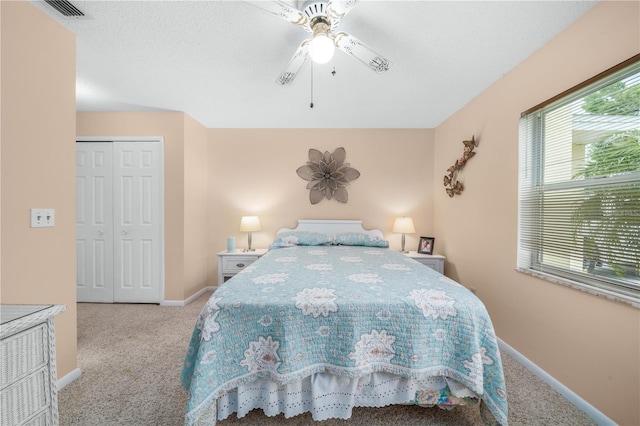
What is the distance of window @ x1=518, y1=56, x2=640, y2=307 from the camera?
138 centimetres

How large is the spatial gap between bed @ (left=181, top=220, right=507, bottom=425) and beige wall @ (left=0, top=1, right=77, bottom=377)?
1.08 meters

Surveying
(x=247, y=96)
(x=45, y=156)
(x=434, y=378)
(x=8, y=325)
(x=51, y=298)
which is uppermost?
(x=247, y=96)

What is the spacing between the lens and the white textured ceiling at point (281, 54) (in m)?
1.61

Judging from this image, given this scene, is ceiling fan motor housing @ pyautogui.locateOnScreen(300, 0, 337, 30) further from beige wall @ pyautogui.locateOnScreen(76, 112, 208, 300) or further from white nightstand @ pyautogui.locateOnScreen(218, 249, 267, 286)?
white nightstand @ pyautogui.locateOnScreen(218, 249, 267, 286)

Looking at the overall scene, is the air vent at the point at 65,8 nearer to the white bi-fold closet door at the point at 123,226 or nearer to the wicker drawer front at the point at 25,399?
the white bi-fold closet door at the point at 123,226

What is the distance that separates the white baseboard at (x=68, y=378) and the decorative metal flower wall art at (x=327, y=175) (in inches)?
112

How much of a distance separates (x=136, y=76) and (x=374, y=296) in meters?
2.80

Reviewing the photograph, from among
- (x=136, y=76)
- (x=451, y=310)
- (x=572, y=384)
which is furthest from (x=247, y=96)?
(x=572, y=384)

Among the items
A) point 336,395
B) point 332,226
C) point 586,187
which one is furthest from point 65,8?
point 586,187

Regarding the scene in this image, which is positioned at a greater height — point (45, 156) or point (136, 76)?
point (136, 76)

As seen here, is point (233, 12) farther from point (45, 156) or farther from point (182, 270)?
point (182, 270)

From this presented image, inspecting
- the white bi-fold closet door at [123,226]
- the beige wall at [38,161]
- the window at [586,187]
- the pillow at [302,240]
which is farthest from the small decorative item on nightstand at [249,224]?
the window at [586,187]

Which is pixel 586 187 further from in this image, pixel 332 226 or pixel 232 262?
pixel 232 262

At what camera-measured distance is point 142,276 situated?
127 inches
